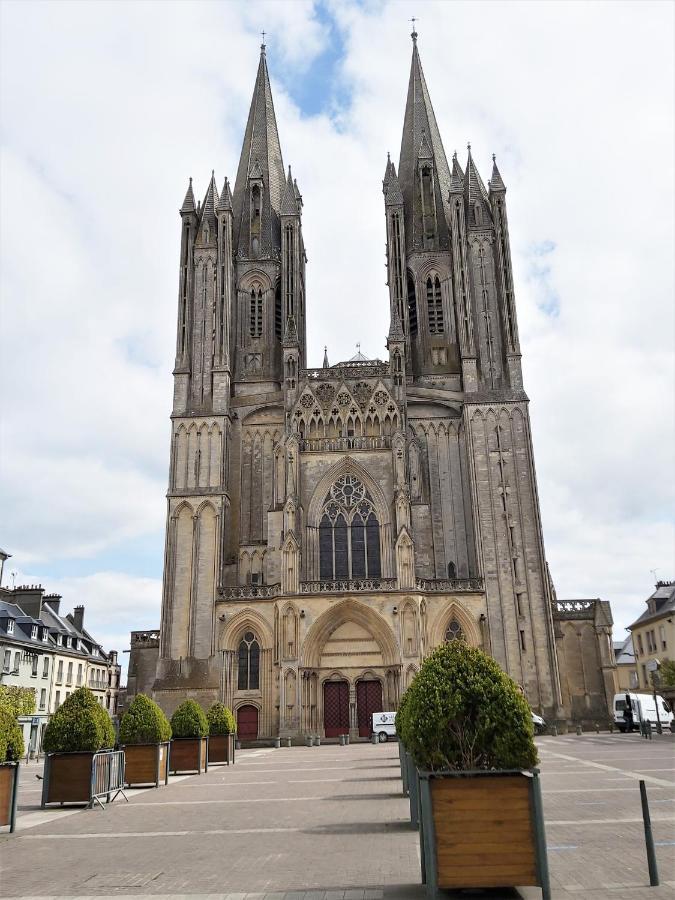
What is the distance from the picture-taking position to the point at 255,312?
1933 inches

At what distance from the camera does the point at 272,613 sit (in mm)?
38156

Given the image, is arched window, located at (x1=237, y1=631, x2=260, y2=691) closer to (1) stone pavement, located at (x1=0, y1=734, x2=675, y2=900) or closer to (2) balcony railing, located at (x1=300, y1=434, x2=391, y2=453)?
(2) balcony railing, located at (x1=300, y1=434, x2=391, y2=453)

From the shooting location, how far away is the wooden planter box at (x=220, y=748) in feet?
82.3

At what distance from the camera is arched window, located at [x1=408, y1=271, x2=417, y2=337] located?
48438 mm

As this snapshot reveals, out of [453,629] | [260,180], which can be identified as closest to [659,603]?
[453,629]

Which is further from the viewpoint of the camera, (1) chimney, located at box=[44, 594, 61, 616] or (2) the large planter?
(1) chimney, located at box=[44, 594, 61, 616]

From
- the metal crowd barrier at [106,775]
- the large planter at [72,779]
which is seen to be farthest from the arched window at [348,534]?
the large planter at [72,779]

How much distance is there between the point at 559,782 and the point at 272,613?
23.3m

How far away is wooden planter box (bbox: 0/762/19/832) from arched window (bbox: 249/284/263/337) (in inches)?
1515

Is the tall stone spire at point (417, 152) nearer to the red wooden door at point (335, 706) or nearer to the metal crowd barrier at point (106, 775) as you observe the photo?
the red wooden door at point (335, 706)

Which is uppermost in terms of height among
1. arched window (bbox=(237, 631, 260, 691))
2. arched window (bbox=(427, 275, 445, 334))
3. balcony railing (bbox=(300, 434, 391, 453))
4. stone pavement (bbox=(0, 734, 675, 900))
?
arched window (bbox=(427, 275, 445, 334))

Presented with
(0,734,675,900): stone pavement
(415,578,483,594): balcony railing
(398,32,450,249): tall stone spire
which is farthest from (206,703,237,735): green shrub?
(398,32,450,249): tall stone spire

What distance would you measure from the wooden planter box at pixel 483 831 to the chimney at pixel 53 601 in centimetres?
5105

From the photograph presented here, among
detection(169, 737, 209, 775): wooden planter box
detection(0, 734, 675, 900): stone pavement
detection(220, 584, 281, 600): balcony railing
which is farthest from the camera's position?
detection(220, 584, 281, 600): balcony railing
